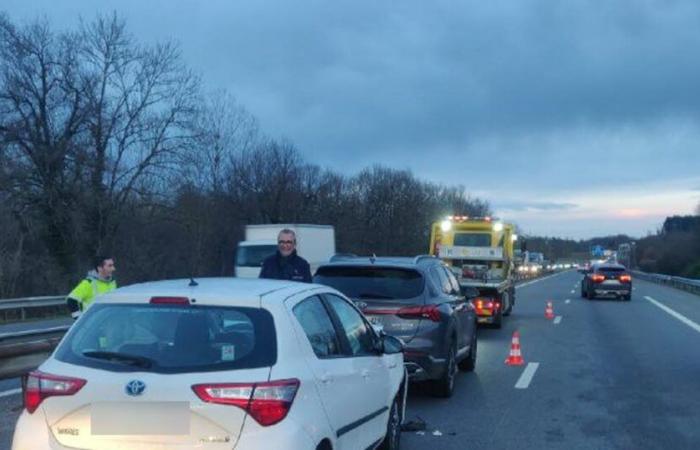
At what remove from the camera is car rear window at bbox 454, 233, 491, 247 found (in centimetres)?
2475

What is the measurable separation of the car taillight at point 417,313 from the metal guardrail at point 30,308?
17.8 metres

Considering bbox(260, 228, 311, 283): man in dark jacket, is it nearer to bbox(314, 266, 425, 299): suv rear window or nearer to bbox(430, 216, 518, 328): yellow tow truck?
bbox(314, 266, 425, 299): suv rear window

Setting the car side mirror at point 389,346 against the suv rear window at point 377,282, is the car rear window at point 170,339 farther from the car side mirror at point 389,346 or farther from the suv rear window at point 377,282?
the suv rear window at point 377,282

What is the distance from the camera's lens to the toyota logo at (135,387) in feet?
15.0

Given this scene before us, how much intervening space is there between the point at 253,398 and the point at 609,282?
34.0 meters

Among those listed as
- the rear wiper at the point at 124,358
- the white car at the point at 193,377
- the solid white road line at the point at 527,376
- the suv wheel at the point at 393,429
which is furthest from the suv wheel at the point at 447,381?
the rear wiper at the point at 124,358

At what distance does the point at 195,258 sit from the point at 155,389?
40.0 m

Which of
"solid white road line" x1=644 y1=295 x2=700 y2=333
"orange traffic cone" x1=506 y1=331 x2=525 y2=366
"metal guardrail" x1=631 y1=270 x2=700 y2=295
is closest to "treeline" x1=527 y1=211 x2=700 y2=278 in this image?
"metal guardrail" x1=631 y1=270 x2=700 y2=295

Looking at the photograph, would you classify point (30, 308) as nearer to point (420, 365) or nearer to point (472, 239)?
point (472, 239)

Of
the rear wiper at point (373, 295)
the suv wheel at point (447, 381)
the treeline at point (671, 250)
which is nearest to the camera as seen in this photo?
the rear wiper at point (373, 295)

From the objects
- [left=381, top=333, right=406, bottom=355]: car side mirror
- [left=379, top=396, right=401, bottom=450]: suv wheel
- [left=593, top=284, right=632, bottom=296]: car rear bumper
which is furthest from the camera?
[left=593, top=284, right=632, bottom=296]: car rear bumper

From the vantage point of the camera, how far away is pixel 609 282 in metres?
36.6

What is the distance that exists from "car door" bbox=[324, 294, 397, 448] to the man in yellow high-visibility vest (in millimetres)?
3644

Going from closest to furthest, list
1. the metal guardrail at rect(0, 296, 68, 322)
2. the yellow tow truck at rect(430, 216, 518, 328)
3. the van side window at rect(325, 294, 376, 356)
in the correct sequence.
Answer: the van side window at rect(325, 294, 376, 356), the yellow tow truck at rect(430, 216, 518, 328), the metal guardrail at rect(0, 296, 68, 322)
